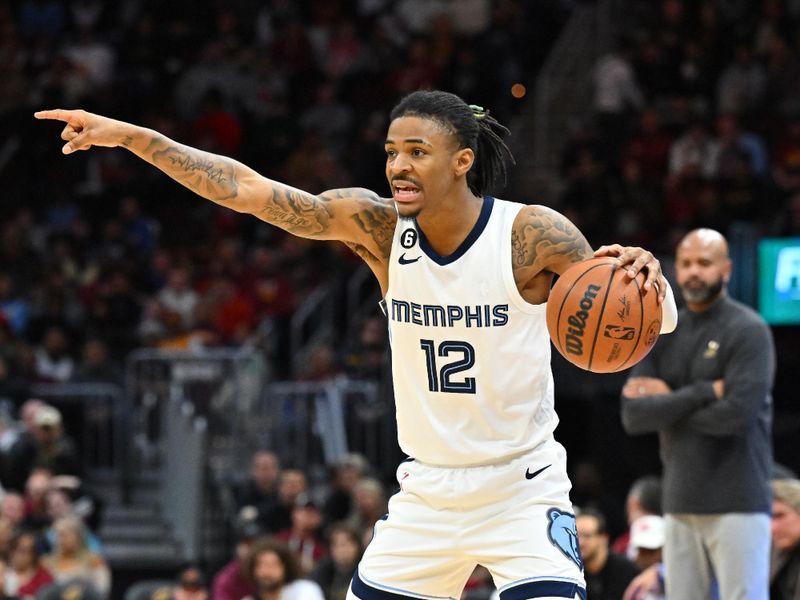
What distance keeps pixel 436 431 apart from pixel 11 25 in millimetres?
15175

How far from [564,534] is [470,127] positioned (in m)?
1.51

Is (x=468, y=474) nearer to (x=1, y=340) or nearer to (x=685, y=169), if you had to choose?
(x=685, y=169)

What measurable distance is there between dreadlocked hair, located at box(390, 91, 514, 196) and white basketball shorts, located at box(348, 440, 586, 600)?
1073 millimetres

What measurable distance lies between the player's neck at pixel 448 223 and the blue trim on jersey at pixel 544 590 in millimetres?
1204

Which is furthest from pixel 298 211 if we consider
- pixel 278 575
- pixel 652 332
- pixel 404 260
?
pixel 278 575

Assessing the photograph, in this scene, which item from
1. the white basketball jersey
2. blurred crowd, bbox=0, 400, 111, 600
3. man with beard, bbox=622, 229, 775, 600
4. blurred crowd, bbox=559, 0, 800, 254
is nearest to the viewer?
the white basketball jersey

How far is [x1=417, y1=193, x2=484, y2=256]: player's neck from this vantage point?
17.5ft

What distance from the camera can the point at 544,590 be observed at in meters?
4.98

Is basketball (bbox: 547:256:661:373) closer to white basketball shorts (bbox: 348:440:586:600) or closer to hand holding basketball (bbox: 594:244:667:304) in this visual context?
hand holding basketball (bbox: 594:244:667:304)

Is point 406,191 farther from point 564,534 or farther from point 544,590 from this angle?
point 544,590

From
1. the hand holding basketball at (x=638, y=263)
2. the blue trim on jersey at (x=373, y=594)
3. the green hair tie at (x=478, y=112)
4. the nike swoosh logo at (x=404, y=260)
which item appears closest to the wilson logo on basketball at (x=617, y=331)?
the hand holding basketball at (x=638, y=263)

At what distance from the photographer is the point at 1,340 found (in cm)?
1512

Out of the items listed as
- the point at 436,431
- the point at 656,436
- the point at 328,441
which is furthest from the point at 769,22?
the point at 436,431

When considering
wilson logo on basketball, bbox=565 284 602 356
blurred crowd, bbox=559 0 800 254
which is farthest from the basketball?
blurred crowd, bbox=559 0 800 254
